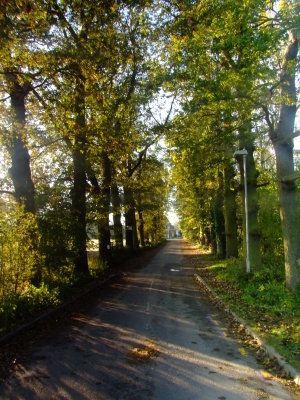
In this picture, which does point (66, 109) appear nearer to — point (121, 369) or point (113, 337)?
point (113, 337)

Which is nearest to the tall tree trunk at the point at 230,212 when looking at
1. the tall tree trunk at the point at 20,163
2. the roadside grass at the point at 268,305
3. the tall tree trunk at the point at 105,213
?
the roadside grass at the point at 268,305

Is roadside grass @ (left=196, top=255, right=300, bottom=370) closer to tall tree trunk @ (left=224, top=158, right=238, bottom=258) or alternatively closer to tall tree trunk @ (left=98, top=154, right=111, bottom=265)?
tall tree trunk @ (left=224, top=158, right=238, bottom=258)

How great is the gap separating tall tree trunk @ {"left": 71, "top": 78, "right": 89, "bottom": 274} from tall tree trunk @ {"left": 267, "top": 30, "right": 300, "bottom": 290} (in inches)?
245

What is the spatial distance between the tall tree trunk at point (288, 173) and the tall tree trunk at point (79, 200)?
6.22 m

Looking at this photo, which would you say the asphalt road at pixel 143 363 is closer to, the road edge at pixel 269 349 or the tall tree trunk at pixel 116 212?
the road edge at pixel 269 349

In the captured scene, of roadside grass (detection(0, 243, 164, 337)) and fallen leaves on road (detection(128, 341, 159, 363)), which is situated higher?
roadside grass (detection(0, 243, 164, 337))

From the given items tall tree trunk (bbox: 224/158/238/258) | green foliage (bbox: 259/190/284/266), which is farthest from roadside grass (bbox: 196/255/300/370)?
tall tree trunk (bbox: 224/158/238/258)

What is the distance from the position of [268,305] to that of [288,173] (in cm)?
403

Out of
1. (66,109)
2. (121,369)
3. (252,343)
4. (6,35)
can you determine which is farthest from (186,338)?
(6,35)

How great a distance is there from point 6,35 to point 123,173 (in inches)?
796

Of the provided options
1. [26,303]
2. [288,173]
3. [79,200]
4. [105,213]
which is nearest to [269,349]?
[26,303]

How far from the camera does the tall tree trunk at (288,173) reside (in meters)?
10.2

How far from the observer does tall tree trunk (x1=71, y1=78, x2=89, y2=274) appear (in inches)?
505

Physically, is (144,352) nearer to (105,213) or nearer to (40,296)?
(40,296)
